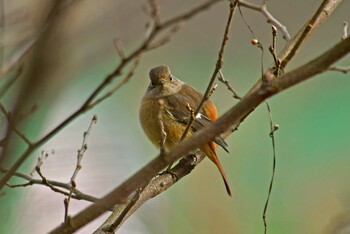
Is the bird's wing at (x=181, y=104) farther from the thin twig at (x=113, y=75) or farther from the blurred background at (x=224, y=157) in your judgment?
the thin twig at (x=113, y=75)

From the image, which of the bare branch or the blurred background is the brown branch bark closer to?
the bare branch

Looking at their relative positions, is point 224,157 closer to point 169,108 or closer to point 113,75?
point 169,108

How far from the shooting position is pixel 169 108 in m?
3.48

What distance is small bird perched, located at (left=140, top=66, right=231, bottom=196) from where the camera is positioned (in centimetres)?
334

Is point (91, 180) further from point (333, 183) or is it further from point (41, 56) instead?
point (41, 56)

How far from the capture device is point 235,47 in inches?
181

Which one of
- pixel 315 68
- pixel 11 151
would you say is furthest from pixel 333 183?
pixel 11 151

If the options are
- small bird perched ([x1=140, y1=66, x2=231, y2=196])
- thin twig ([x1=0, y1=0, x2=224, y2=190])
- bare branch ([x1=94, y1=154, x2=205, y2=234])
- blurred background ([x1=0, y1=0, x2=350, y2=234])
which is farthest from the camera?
small bird perched ([x1=140, y1=66, x2=231, y2=196])

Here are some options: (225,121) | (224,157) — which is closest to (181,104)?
(224,157)

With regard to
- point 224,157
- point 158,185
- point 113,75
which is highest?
point 113,75

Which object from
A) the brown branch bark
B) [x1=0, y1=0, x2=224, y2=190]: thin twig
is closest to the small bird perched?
the brown branch bark

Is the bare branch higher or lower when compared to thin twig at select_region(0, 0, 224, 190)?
lower

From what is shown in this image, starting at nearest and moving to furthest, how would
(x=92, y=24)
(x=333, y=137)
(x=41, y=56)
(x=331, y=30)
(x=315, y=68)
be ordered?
(x=41, y=56), (x=315, y=68), (x=92, y=24), (x=333, y=137), (x=331, y=30)

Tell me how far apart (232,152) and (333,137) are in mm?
594
